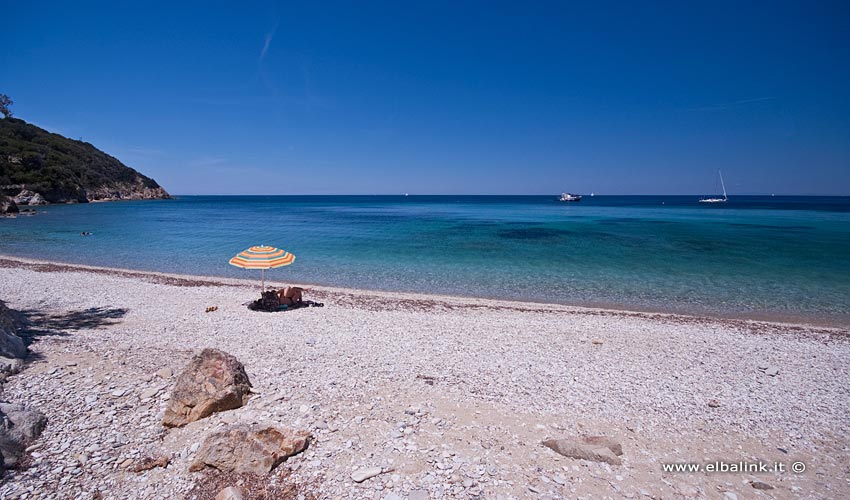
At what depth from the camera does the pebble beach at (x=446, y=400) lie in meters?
4.87

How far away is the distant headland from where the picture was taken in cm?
7012

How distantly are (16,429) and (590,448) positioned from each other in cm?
787

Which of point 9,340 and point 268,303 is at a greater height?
point 9,340

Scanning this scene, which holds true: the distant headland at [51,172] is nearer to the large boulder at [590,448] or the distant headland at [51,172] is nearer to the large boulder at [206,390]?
the large boulder at [206,390]

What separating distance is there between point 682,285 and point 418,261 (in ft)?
47.7

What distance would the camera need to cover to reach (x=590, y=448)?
536cm

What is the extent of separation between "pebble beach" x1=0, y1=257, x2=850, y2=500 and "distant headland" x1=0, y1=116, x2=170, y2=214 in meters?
68.2

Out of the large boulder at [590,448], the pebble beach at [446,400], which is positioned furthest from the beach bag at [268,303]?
the large boulder at [590,448]

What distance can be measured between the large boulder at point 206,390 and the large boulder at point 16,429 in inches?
61.2

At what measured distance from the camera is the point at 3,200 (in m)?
52.7

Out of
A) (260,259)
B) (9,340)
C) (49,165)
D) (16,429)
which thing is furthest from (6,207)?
(16,429)

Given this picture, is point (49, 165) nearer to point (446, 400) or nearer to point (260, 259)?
point (260, 259)

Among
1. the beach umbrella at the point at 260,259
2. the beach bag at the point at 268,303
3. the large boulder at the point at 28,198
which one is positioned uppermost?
the large boulder at the point at 28,198

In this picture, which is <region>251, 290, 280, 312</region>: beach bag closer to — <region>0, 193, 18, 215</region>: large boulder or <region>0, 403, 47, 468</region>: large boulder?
<region>0, 403, 47, 468</region>: large boulder
